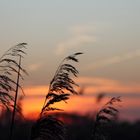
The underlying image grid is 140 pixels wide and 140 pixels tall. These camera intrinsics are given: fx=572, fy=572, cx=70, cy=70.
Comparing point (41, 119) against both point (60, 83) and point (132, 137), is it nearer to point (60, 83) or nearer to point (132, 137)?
point (60, 83)

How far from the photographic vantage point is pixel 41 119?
11.0 meters

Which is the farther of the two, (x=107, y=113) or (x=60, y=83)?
(x=107, y=113)

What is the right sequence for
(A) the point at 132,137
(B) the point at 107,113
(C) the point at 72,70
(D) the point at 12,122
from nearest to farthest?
(D) the point at 12,122 < (C) the point at 72,70 < (B) the point at 107,113 < (A) the point at 132,137

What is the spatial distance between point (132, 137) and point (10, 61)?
5342cm

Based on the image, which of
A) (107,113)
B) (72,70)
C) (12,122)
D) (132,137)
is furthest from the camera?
(132,137)

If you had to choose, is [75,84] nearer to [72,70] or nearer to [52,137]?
[72,70]

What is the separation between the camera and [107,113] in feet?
44.0

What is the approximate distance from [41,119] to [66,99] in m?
0.62

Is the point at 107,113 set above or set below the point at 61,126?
above

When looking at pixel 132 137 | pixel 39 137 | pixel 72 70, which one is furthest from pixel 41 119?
pixel 132 137

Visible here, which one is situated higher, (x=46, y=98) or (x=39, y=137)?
(x=46, y=98)

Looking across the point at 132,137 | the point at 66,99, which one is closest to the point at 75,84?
the point at 66,99

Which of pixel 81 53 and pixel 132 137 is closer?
pixel 81 53

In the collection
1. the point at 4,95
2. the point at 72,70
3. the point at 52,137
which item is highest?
the point at 72,70
